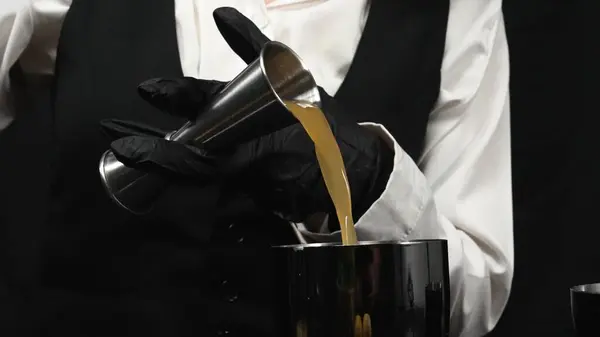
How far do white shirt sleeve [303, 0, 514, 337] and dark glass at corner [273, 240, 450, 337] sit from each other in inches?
7.8

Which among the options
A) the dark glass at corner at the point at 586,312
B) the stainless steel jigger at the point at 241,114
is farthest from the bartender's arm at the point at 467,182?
the dark glass at corner at the point at 586,312

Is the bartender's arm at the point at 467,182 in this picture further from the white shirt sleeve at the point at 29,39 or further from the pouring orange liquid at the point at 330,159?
the white shirt sleeve at the point at 29,39

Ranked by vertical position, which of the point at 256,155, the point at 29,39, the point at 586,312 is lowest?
the point at 586,312

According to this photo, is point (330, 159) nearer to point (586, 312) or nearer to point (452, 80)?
point (586, 312)

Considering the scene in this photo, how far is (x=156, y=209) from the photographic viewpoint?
0.72 m

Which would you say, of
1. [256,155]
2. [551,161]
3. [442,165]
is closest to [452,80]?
[442,165]

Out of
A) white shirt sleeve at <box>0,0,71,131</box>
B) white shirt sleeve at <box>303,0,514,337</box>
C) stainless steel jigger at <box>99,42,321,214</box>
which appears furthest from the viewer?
white shirt sleeve at <box>0,0,71,131</box>

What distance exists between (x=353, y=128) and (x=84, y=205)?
0.31 meters

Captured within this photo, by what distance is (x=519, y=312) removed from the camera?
3.81ft

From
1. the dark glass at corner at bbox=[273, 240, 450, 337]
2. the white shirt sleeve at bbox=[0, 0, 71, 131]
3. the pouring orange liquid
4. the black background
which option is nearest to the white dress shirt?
the white shirt sleeve at bbox=[0, 0, 71, 131]

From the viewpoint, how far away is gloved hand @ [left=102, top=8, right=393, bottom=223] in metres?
0.52

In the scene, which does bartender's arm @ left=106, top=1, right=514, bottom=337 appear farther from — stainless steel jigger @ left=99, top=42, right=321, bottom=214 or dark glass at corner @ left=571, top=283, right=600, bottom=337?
dark glass at corner @ left=571, top=283, right=600, bottom=337

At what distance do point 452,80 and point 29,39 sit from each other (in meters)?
0.46

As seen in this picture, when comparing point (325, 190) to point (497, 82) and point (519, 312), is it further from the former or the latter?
point (519, 312)
